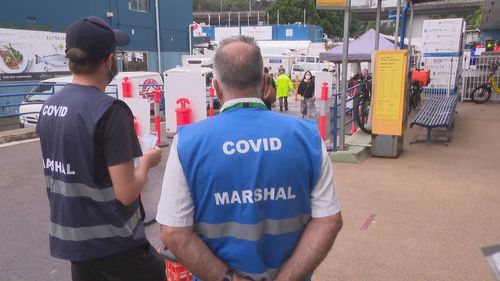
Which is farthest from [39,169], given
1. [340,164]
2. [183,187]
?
[183,187]

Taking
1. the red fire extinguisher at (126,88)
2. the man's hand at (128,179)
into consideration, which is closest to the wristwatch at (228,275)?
the man's hand at (128,179)

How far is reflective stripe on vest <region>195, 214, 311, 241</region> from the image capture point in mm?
1608

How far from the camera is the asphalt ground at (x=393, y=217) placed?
3791 millimetres

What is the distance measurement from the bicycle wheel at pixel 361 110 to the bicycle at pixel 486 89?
25.9 ft

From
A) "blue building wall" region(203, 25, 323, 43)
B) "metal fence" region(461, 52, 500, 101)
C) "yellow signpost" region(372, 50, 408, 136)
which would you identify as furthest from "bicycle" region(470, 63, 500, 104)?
"blue building wall" region(203, 25, 323, 43)

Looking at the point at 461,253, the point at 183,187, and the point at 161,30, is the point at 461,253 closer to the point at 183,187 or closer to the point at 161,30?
the point at 183,187

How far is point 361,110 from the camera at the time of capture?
32.8ft

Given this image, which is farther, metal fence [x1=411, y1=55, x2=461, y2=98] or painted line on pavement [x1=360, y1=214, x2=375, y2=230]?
metal fence [x1=411, y1=55, x2=461, y2=98]

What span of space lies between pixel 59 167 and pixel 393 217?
156 inches

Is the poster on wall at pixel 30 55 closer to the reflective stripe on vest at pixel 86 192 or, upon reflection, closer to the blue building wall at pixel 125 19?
the blue building wall at pixel 125 19

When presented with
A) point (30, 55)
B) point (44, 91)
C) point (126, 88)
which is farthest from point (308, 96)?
point (30, 55)

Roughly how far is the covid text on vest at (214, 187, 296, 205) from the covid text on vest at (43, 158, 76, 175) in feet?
2.47

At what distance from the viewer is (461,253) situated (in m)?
4.02

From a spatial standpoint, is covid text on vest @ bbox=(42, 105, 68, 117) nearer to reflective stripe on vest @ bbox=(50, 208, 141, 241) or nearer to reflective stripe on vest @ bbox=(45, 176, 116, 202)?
reflective stripe on vest @ bbox=(45, 176, 116, 202)
